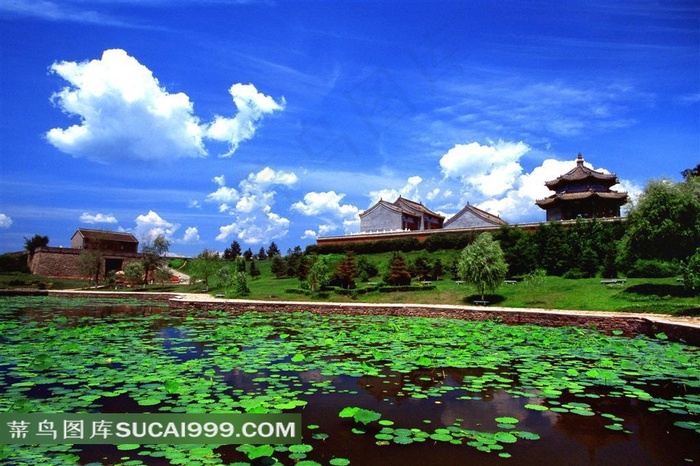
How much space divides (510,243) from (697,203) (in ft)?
38.2

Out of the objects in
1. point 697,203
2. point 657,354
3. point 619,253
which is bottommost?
point 657,354

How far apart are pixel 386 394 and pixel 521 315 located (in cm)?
1159

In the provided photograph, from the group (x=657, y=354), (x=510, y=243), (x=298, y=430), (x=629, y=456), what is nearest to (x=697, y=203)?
(x=510, y=243)

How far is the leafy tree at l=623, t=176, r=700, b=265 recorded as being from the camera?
1986 cm

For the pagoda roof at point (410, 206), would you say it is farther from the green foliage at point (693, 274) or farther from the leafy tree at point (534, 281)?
the green foliage at point (693, 274)

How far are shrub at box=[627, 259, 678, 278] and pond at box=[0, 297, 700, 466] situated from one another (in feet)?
49.4

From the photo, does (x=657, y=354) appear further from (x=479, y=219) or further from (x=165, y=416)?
(x=479, y=219)

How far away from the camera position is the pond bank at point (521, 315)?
1206 centimetres

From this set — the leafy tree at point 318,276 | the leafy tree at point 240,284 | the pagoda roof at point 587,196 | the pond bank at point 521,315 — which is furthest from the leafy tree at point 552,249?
the leafy tree at point 240,284

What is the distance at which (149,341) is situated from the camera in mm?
10094

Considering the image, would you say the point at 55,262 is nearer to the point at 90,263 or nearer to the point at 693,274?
the point at 90,263

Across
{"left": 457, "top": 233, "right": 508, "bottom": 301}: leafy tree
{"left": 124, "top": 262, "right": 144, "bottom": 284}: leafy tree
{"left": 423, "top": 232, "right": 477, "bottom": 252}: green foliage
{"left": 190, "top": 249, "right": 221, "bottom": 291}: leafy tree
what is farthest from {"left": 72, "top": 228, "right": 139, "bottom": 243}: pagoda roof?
{"left": 457, "top": 233, "right": 508, "bottom": 301}: leafy tree

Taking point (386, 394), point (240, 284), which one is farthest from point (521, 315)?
point (240, 284)

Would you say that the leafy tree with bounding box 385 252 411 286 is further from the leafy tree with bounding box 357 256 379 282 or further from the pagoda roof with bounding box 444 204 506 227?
the pagoda roof with bounding box 444 204 506 227
